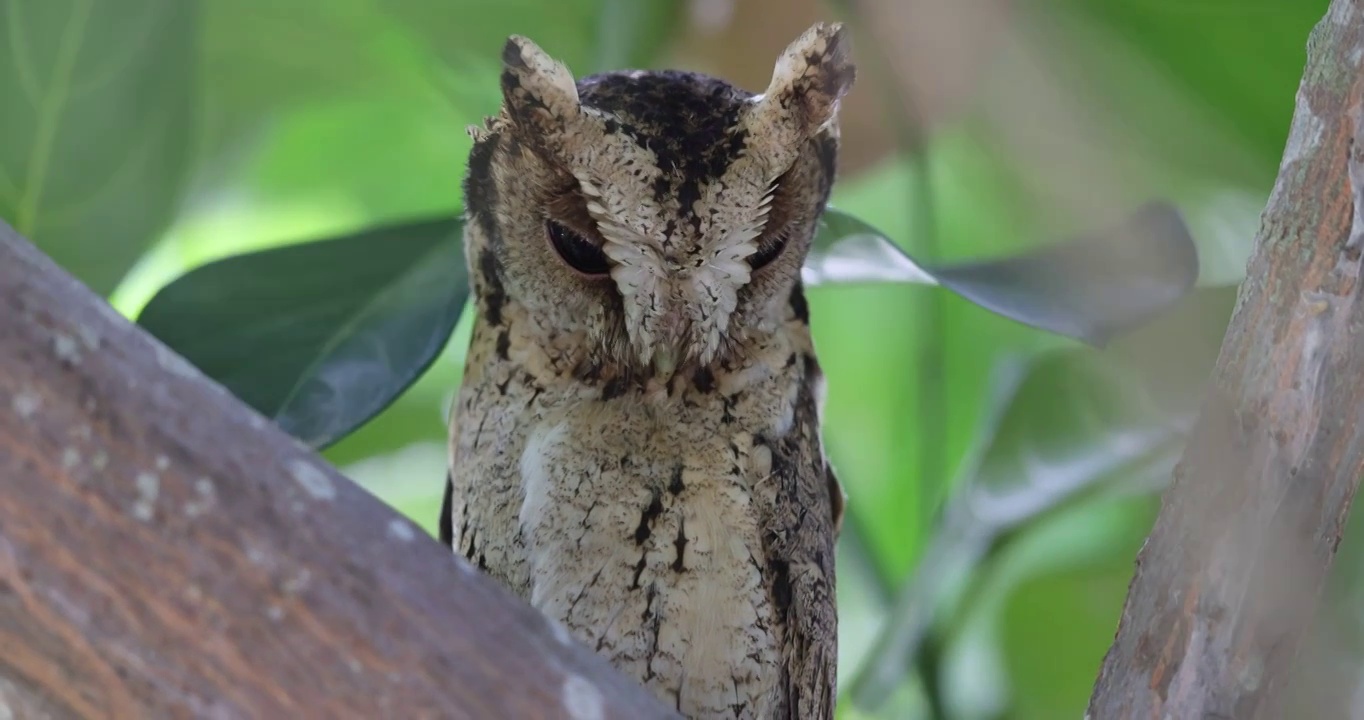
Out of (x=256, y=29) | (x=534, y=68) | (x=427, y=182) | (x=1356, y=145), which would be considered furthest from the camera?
(x=427, y=182)

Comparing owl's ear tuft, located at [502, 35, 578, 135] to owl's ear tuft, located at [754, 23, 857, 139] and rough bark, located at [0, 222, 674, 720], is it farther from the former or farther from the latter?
rough bark, located at [0, 222, 674, 720]

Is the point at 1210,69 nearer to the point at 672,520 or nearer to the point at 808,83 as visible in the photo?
the point at 808,83

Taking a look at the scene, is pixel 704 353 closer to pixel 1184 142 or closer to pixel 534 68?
pixel 534 68

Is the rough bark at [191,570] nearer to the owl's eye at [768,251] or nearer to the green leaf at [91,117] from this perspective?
the owl's eye at [768,251]

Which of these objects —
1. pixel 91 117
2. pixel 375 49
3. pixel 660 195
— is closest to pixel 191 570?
pixel 660 195

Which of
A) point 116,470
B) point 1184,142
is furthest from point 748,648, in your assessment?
point 1184,142

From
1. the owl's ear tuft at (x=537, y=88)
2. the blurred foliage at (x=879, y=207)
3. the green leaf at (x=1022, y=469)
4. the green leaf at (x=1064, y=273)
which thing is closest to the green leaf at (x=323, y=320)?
the blurred foliage at (x=879, y=207)

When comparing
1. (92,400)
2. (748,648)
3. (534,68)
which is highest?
(534,68)
